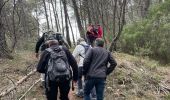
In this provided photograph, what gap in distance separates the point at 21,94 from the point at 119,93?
109 inches

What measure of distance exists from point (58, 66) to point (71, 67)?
2.37 feet

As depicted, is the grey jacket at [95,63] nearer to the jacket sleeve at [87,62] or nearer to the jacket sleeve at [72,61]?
the jacket sleeve at [87,62]

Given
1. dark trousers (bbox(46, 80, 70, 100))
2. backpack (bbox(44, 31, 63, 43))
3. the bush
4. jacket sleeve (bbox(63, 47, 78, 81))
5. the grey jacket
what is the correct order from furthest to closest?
the bush, backpack (bbox(44, 31, 63, 43)), the grey jacket, jacket sleeve (bbox(63, 47, 78, 81)), dark trousers (bbox(46, 80, 70, 100))

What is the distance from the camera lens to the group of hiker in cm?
864

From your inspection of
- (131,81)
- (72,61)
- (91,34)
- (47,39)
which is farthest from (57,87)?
(131,81)

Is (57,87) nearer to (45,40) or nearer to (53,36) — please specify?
(53,36)

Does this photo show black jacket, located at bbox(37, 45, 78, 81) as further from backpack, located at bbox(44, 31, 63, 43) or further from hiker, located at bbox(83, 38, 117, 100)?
backpack, located at bbox(44, 31, 63, 43)

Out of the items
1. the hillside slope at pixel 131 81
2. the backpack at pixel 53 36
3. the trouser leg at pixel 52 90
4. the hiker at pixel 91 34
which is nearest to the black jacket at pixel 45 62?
the trouser leg at pixel 52 90

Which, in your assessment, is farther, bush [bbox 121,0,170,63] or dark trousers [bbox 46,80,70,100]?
bush [bbox 121,0,170,63]

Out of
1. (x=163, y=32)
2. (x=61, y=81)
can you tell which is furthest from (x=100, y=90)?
(x=163, y=32)

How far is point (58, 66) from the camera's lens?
28.0 feet

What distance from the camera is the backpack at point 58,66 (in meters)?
8.52

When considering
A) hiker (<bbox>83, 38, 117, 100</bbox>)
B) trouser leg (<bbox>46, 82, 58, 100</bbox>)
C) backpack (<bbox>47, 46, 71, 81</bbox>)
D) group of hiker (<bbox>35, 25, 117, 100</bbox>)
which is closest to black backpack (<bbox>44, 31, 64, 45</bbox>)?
group of hiker (<bbox>35, 25, 117, 100</bbox>)

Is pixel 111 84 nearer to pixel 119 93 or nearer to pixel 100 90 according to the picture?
pixel 119 93
